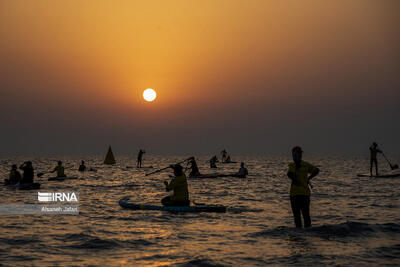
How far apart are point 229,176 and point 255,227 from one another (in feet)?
93.2

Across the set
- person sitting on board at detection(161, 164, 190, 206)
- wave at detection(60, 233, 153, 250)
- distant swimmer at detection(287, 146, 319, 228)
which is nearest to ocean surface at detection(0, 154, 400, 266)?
wave at detection(60, 233, 153, 250)

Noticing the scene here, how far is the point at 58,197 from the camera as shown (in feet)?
83.4

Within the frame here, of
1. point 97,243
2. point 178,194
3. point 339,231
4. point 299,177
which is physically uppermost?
point 299,177

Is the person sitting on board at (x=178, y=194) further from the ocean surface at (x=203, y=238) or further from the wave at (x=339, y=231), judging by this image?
the wave at (x=339, y=231)

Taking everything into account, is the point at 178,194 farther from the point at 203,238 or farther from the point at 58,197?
the point at 58,197

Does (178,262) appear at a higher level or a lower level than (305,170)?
lower

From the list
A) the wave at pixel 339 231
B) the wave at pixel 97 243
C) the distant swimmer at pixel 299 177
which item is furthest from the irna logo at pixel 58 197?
the distant swimmer at pixel 299 177

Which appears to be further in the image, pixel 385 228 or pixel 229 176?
pixel 229 176

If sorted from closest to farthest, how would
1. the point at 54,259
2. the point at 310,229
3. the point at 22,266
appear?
the point at 22,266
the point at 54,259
the point at 310,229

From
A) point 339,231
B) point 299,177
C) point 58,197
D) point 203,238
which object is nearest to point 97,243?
point 203,238

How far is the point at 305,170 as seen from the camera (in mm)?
11719

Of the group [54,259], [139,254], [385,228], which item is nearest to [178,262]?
[139,254]

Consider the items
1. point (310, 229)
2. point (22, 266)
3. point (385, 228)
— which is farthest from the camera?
point (385, 228)

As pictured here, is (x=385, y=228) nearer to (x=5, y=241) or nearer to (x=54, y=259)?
(x=54, y=259)
